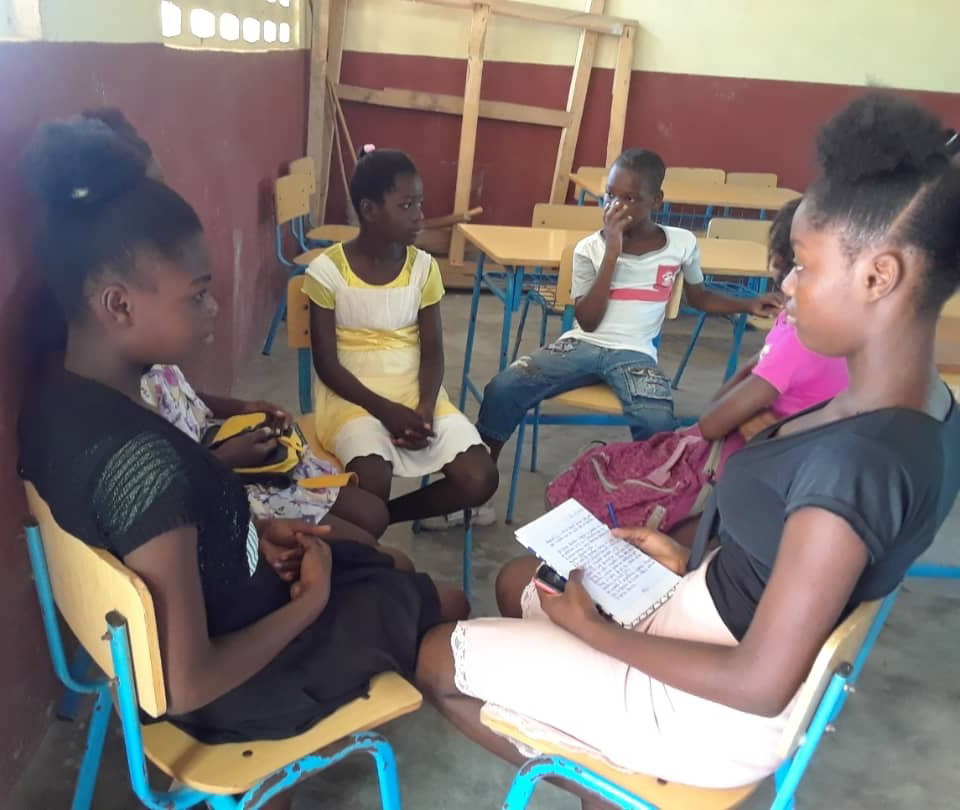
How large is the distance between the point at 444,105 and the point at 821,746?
4.31m

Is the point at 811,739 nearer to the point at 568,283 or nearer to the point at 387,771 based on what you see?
the point at 387,771

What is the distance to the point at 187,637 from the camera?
931mm

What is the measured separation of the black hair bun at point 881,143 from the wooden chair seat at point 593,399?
1.35 metres

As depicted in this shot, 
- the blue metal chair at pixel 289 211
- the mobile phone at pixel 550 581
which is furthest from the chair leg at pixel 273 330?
the mobile phone at pixel 550 581

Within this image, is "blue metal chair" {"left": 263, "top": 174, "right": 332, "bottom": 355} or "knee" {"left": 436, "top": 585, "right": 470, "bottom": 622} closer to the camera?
"knee" {"left": 436, "top": 585, "right": 470, "bottom": 622}

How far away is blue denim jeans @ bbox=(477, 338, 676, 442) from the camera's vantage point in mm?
2359

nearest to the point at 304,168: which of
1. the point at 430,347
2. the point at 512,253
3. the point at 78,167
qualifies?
the point at 512,253

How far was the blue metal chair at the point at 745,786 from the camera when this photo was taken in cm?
90

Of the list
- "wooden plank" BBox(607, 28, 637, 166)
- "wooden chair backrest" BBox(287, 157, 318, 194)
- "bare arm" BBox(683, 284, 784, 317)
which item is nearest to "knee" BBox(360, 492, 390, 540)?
"bare arm" BBox(683, 284, 784, 317)

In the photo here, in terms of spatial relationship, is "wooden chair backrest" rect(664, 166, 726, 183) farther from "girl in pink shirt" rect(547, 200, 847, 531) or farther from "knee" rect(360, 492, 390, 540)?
"knee" rect(360, 492, 390, 540)

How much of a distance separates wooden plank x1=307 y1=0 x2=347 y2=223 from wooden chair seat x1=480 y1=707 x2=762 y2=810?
4263 mm

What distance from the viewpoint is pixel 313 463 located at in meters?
1.72

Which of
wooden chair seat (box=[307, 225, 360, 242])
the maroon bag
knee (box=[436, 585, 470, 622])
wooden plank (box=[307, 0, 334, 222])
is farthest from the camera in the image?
wooden plank (box=[307, 0, 334, 222])

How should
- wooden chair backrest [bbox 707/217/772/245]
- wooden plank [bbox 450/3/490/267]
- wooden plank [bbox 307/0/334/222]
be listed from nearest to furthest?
wooden chair backrest [bbox 707/217/772/245] < wooden plank [bbox 307/0/334/222] < wooden plank [bbox 450/3/490/267]
